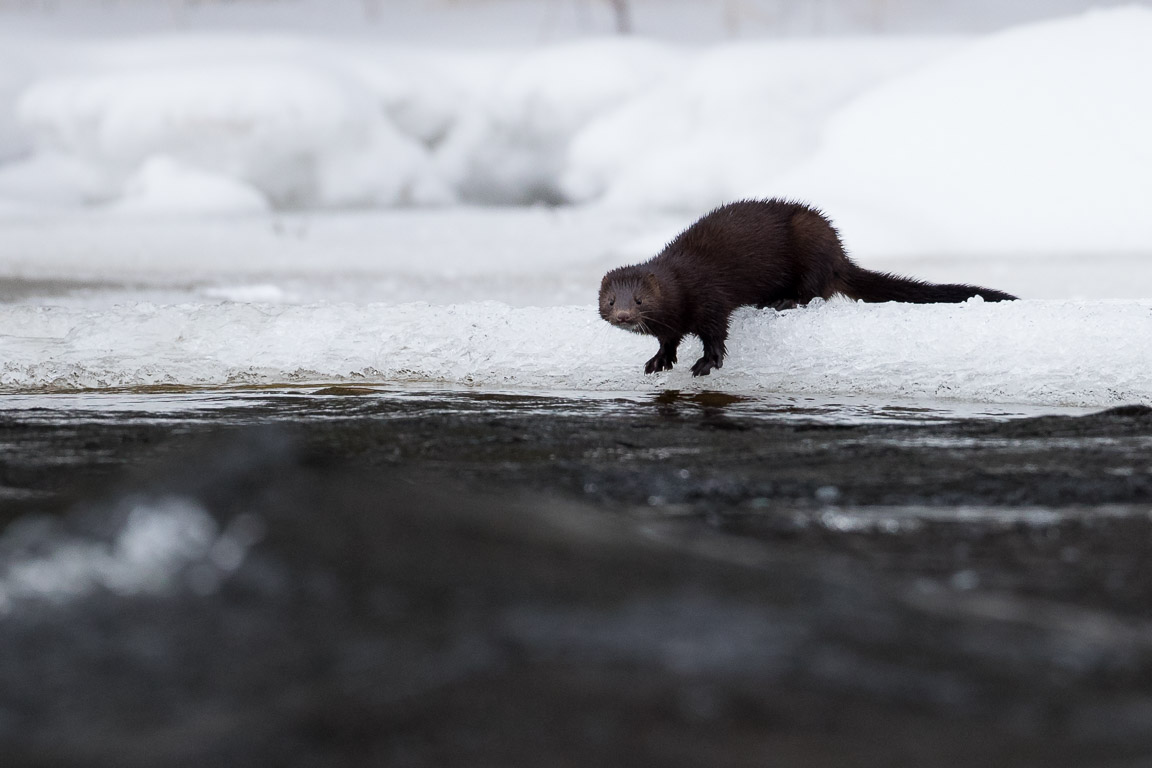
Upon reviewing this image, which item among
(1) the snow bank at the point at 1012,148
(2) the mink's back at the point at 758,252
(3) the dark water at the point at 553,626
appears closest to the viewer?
(3) the dark water at the point at 553,626

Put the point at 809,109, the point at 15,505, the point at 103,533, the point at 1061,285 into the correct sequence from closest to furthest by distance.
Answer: the point at 103,533 → the point at 15,505 → the point at 1061,285 → the point at 809,109

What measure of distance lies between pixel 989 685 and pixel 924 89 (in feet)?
37.1

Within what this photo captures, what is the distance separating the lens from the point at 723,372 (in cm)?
466

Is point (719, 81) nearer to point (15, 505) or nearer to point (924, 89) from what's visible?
point (924, 89)

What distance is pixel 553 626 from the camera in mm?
1486

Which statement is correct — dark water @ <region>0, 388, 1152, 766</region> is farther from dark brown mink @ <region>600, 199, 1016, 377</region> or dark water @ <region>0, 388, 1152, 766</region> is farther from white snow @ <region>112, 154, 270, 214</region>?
white snow @ <region>112, 154, 270, 214</region>

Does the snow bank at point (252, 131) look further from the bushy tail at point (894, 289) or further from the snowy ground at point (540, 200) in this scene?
the bushy tail at point (894, 289)

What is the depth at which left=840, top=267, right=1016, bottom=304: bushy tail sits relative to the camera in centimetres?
478

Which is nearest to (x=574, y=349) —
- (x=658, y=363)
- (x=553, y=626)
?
(x=658, y=363)

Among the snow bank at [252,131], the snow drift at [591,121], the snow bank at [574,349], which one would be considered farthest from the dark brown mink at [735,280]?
the snow bank at [252,131]

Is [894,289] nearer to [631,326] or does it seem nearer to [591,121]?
[631,326]

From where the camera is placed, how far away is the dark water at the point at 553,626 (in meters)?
1.28

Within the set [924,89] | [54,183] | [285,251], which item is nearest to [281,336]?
[285,251]

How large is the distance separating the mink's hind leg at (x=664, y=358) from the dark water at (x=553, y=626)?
226 centimetres
